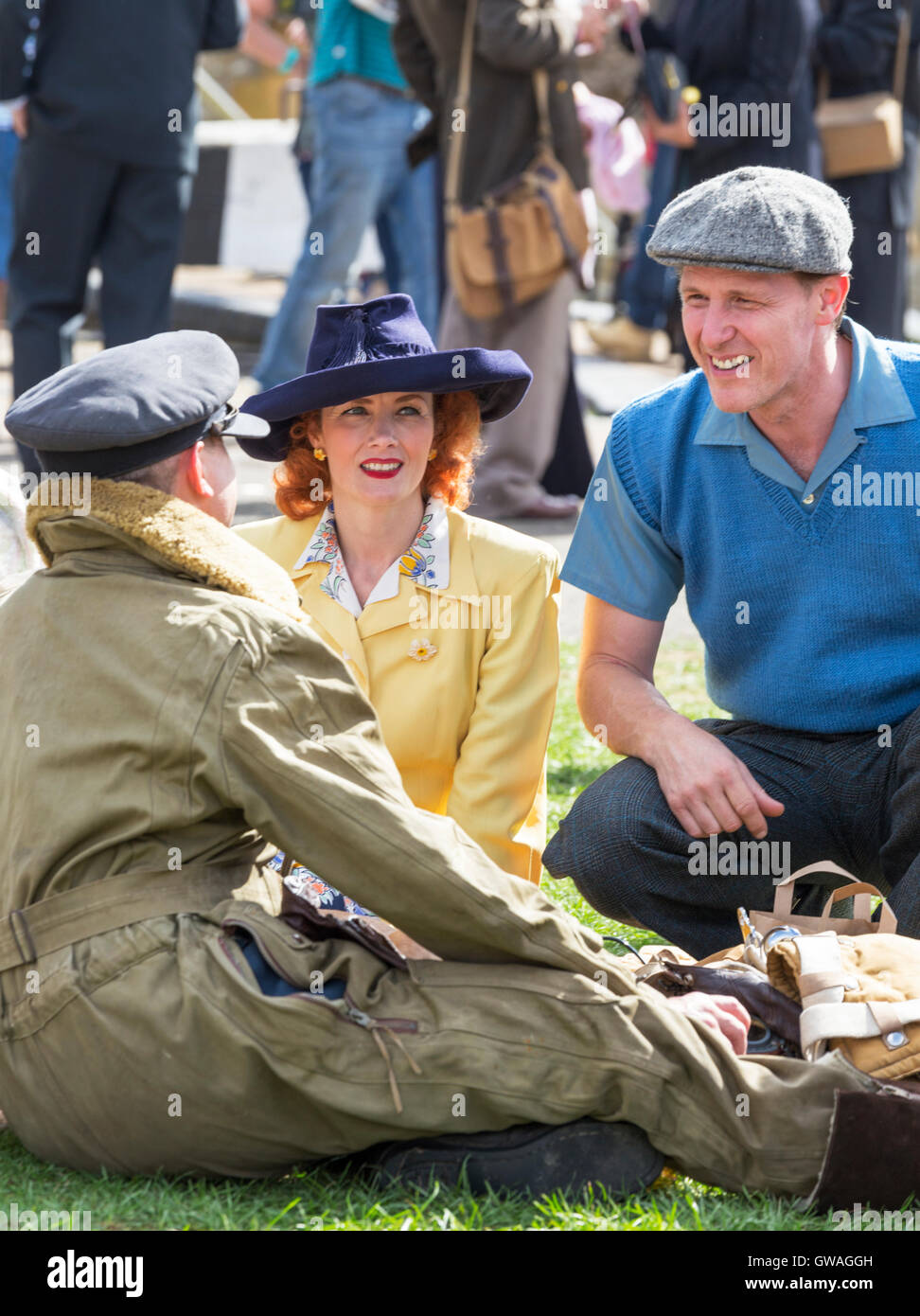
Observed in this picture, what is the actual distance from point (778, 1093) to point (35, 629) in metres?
1.27

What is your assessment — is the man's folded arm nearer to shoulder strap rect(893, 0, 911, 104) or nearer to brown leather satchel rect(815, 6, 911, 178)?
brown leather satchel rect(815, 6, 911, 178)

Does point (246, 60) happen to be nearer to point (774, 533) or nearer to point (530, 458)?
point (530, 458)

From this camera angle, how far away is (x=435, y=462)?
3.78m

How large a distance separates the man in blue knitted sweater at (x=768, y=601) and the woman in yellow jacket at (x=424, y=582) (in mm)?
176

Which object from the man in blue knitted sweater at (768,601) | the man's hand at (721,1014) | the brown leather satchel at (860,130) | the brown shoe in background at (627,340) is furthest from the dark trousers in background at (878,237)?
the man's hand at (721,1014)

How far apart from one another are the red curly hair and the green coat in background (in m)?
1.12

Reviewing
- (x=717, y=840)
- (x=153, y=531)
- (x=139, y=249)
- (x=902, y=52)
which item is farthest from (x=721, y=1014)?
(x=902, y=52)

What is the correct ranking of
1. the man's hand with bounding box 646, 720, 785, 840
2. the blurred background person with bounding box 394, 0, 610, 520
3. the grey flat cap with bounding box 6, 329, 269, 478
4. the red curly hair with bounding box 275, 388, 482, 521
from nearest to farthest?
the grey flat cap with bounding box 6, 329, 269, 478, the man's hand with bounding box 646, 720, 785, 840, the red curly hair with bounding box 275, 388, 482, 521, the blurred background person with bounding box 394, 0, 610, 520

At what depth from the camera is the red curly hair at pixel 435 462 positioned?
376 cm

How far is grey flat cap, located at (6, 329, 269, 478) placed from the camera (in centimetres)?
259

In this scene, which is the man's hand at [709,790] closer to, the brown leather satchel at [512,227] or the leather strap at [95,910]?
the leather strap at [95,910]

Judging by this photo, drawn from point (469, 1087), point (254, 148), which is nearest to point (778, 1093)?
point (469, 1087)

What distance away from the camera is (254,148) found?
14.3 meters

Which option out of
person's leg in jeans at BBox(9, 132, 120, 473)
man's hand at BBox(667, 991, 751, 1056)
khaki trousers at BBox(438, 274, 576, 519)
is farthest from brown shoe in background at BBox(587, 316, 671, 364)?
man's hand at BBox(667, 991, 751, 1056)
